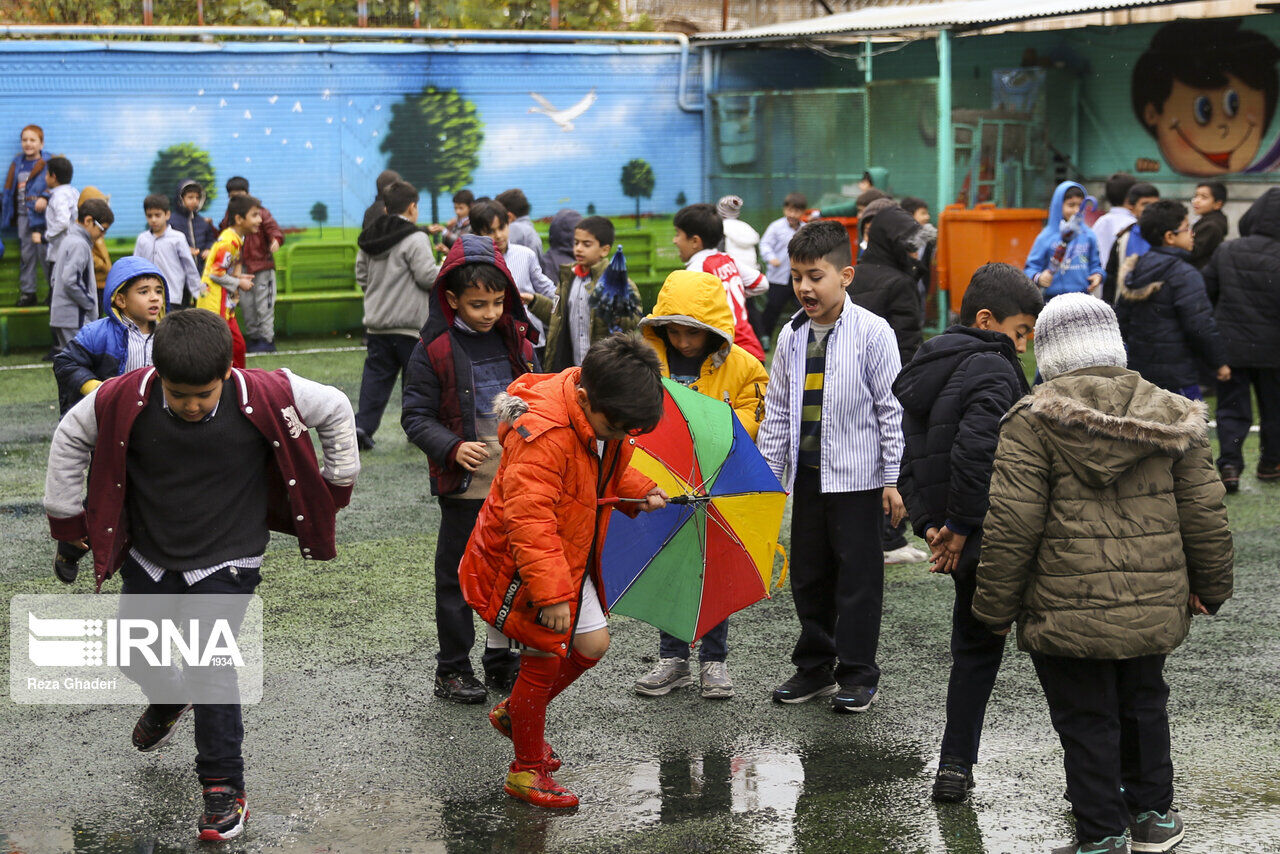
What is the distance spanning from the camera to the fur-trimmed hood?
370 cm

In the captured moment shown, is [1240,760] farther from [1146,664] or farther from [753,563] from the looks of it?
[753,563]

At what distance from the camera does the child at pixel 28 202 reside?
49.0 feet

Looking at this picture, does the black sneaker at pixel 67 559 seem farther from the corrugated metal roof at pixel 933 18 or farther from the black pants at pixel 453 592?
the corrugated metal roof at pixel 933 18

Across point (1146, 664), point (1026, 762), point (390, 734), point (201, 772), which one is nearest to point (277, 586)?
point (390, 734)

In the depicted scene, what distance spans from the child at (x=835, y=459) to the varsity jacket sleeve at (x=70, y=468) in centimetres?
256

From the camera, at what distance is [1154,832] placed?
4.10m

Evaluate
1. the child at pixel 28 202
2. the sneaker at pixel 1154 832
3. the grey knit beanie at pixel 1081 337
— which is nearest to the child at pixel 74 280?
the child at pixel 28 202

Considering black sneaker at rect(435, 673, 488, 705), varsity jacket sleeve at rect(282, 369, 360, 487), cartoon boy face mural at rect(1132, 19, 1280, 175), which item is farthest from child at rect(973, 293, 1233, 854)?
cartoon boy face mural at rect(1132, 19, 1280, 175)

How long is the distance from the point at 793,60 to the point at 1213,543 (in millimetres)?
16621

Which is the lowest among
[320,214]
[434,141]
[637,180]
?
[320,214]

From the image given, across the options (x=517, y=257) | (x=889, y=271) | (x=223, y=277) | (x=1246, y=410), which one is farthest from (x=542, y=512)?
(x=223, y=277)

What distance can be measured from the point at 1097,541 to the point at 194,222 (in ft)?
42.8

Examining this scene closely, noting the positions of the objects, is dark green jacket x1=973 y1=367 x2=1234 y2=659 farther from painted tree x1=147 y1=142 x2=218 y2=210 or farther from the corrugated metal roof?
painted tree x1=147 y1=142 x2=218 y2=210

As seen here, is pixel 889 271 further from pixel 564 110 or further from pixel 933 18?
pixel 564 110
